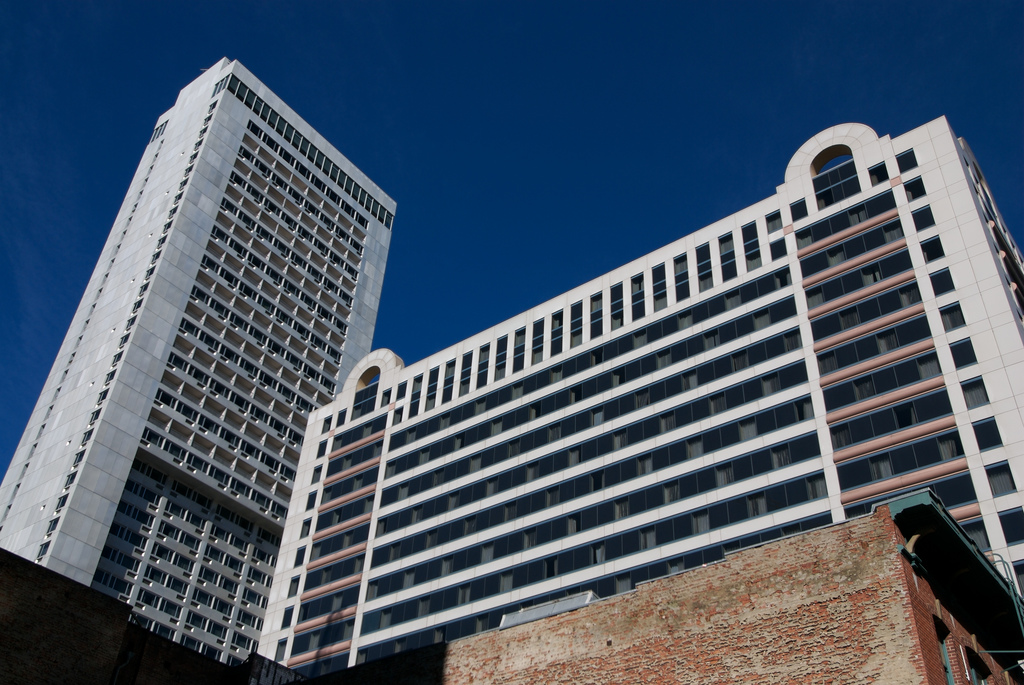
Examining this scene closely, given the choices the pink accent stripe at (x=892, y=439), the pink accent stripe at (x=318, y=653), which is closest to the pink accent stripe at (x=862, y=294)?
the pink accent stripe at (x=892, y=439)

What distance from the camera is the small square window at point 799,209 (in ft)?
249

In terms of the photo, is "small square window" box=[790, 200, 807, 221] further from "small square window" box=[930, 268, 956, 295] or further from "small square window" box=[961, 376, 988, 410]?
"small square window" box=[961, 376, 988, 410]

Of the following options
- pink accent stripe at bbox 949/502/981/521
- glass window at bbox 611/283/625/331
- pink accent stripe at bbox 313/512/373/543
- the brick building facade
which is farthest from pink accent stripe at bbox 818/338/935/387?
pink accent stripe at bbox 313/512/373/543

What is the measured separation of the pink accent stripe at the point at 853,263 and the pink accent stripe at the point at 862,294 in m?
2.27

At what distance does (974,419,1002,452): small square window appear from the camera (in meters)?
57.2

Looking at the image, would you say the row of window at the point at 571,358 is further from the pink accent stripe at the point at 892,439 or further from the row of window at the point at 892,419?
the pink accent stripe at the point at 892,439

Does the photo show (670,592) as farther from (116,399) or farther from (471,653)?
(116,399)

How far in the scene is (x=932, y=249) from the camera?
2630 inches

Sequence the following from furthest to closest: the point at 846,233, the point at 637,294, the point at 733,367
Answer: the point at 637,294
the point at 846,233
the point at 733,367

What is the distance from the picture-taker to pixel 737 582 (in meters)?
31.6

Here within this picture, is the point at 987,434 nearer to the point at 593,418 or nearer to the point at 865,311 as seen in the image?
the point at 865,311

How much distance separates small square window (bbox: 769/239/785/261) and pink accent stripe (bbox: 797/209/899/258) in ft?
4.90

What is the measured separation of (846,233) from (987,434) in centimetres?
2018

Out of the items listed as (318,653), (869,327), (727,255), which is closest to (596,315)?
(727,255)
